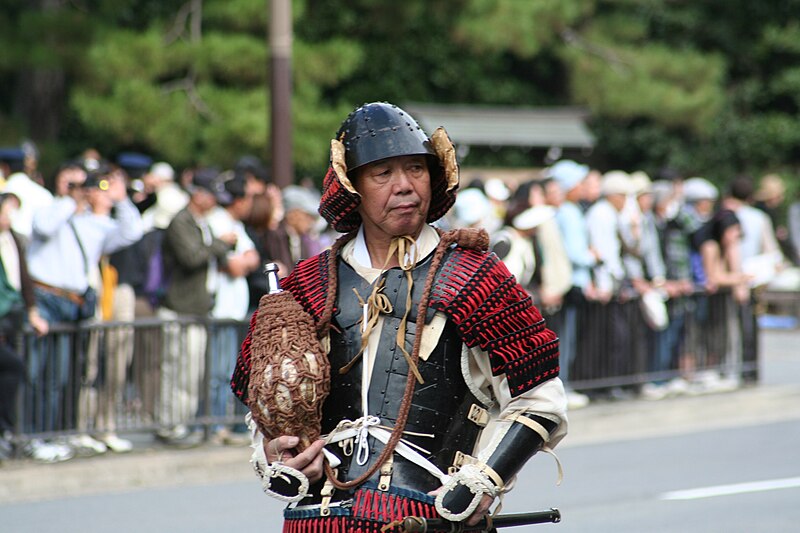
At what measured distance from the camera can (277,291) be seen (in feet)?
13.1

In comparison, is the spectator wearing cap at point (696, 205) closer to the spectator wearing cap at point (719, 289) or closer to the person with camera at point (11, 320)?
the spectator wearing cap at point (719, 289)

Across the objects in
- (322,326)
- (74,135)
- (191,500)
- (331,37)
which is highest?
(331,37)

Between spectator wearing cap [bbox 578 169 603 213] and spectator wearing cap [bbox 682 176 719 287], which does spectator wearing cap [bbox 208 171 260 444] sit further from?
spectator wearing cap [bbox 682 176 719 287]

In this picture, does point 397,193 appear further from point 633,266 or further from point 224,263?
point 633,266

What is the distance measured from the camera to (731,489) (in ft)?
30.9

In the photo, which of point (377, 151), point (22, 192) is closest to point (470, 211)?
point (22, 192)

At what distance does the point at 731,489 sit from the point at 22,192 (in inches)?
231

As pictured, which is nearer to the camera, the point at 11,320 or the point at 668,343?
the point at 11,320

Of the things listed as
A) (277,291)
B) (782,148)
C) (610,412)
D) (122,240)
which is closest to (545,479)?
(610,412)

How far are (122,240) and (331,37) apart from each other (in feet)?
50.9

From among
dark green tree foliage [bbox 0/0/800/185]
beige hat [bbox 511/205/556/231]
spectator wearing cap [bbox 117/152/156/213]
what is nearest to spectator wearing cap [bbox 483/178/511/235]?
beige hat [bbox 511/205/556/231]

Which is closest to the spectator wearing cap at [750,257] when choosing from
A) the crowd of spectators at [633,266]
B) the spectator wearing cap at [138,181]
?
the crowd of spectators at [633,266]

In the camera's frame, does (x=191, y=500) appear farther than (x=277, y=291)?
Yes

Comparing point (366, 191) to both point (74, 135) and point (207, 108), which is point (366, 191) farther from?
point (74, 135)
